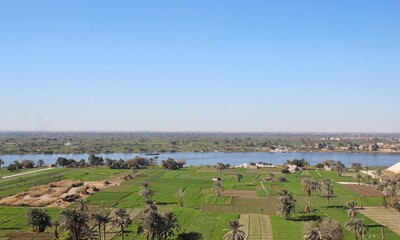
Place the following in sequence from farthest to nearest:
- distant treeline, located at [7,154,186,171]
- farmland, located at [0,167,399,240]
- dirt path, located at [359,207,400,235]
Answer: distant treeline, located at [7,154,186,171]
dirt path, located at [359,207,400,235]
farmland, located at [0,167,399,240]

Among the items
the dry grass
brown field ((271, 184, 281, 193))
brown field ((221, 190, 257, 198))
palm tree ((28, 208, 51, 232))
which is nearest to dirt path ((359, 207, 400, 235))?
brown field ((221, 190, 257, 198))

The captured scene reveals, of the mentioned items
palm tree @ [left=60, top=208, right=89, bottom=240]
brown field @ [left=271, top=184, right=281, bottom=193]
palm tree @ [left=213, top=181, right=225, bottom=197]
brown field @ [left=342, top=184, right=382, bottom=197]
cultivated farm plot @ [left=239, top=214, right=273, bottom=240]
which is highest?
palm tree @ [left=60, top=208, right=89, bottom=240]

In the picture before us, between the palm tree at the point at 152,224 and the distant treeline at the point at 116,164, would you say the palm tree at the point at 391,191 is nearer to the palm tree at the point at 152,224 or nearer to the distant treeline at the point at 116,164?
the palm tree at the point at 152,224

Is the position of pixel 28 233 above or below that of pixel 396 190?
below

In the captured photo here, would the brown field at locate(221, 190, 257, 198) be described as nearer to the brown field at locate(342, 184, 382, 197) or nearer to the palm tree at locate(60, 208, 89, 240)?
the brown field at locate(342, 184, 382, 197)

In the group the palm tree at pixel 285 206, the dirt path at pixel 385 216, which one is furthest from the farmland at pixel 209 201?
the dirt path at pixel 385 216

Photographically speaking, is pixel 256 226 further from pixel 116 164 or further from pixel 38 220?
pixel 116 164

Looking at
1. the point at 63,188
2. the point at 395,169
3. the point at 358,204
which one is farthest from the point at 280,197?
the point at 395,169

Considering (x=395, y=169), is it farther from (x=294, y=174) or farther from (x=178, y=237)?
(x=178, y=237)
